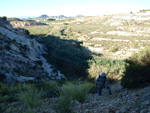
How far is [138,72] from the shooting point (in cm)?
637

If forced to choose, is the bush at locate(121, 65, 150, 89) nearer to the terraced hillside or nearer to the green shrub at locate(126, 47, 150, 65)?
the green shrub at locate(126, 47, 150, 65)

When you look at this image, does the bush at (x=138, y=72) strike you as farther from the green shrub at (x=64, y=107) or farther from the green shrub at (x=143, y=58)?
the green shrub at (x=64, y=107)

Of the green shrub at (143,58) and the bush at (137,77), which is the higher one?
the green shrub at (143,58)

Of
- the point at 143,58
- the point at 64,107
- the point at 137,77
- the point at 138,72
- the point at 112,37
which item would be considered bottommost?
the point at 64,107

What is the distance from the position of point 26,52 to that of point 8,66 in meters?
6.52

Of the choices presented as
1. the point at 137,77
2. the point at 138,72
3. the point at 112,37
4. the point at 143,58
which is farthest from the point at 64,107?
the point at 112,37

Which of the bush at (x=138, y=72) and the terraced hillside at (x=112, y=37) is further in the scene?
the terraced hillside at (x=112, y=37)

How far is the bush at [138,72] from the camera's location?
611 centimetres

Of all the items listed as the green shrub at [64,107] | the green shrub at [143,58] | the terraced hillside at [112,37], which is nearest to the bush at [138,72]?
the green shrub at [143,58]

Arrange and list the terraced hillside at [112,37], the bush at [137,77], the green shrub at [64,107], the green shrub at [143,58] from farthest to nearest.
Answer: the terraced hillside at [112,37], the green shrub at [143,58], the bush at [137,77], the green shrub at [64,107]

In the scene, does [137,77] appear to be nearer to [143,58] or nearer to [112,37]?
[143,58]

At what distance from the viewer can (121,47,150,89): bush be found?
6.11 meters

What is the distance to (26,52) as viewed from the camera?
18969 millimetres

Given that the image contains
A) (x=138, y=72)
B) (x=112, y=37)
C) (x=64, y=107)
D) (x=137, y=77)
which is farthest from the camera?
(x=112, y=37)
